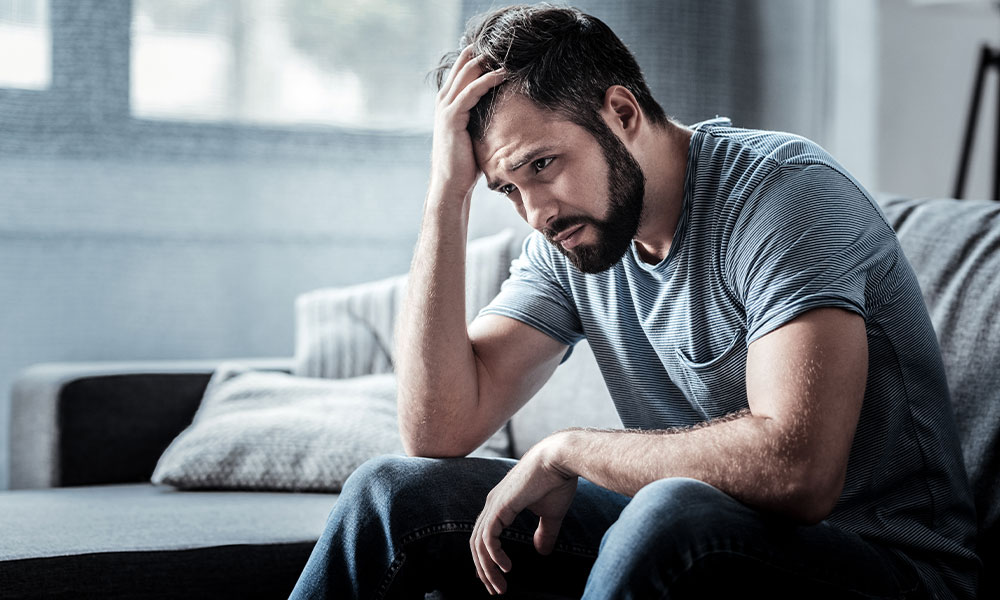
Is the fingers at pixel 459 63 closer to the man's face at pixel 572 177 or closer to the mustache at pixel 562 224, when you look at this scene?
the man's face at pixel 572 177

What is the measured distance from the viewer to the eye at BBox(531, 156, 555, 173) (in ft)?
4.03

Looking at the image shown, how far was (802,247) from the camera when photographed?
1.05 meters

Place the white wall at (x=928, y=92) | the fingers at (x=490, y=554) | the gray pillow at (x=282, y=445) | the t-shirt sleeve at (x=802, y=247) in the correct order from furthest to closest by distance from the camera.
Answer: the white wall at (x=928, y=92), the gray pillow at (x=282, y=445), the fingers at (x=490, y=554), the t-shirt sleeve at (x=802, y=247)

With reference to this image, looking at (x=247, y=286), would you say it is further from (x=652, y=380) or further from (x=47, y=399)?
(x=652, y=380)

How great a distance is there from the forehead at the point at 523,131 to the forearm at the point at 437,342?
A: 136 mm

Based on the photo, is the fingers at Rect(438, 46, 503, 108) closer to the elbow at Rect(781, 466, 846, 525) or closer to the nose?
the nose

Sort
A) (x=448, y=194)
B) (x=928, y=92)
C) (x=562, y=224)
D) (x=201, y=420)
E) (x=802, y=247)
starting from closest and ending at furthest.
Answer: (x=802, y=247), (x=562, y=224), (x=448, y=194), (x=201, y=420), (x=928, y=92)

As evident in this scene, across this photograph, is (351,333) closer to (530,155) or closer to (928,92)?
(530,155)

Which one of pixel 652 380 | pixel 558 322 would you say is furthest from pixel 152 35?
pixel 652 380

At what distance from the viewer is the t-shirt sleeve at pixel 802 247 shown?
3.32 feet

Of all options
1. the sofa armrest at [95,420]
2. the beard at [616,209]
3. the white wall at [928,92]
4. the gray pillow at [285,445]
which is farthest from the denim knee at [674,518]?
the white wall at [928,92]

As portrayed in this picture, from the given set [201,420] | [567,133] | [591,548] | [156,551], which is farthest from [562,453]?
[201,420]

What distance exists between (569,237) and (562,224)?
0.9 inches

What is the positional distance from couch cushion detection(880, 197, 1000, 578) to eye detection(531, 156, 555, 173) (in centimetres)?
57
